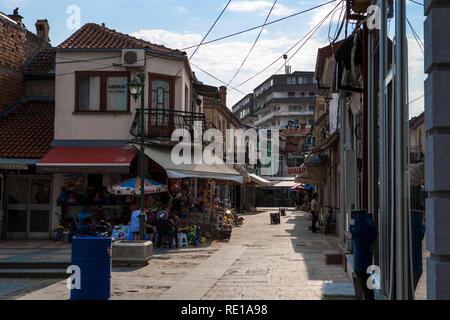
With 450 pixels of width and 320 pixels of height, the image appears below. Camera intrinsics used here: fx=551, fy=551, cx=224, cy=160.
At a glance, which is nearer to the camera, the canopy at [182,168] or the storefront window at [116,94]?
the canopy at [182,168]

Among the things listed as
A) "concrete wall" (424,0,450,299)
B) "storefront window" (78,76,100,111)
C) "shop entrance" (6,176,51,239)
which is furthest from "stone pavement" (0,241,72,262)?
"concrete wall" (424,0,450,299)

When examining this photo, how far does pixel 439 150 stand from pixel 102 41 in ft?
61.8

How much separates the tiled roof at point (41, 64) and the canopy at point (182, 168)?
6.38m

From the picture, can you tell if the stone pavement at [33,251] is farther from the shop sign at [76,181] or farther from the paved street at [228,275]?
the paved street at [228,275]

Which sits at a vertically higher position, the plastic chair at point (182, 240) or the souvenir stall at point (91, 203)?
the souvenir stall at point (91, 203)

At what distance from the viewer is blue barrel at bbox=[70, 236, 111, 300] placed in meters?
8.60

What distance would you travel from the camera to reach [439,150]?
4738 millimetres

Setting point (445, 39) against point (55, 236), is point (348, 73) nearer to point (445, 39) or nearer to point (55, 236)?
point (445, 39)

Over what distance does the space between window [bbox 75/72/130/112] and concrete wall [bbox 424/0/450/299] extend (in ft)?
55.9

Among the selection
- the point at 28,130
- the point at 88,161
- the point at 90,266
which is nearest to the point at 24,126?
the point at 28,130

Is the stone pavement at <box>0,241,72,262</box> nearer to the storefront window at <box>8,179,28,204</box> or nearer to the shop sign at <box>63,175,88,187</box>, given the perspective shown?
→ the storefront window at <box>8,179,28,204</box>

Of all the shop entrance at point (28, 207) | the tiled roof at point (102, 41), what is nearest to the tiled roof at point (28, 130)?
the shop entrance at point (28, 207)

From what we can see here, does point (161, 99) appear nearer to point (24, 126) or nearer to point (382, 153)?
point (24, 126)

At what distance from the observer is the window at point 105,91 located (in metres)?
20.9
